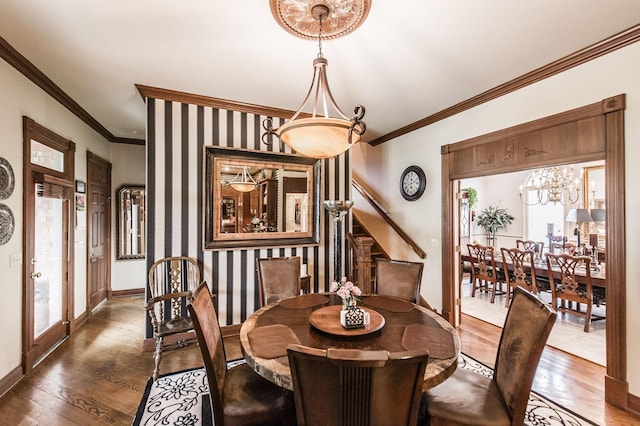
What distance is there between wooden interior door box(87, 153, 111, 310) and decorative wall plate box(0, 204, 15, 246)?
1.84 meters

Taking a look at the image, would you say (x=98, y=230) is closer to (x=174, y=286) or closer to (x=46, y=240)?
(x=46, y=240)

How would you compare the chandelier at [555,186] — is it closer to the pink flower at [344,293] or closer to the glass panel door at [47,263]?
the pink flower at [344,293]

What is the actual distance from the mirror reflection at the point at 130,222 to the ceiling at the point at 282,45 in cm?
216

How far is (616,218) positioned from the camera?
2334 millimetres

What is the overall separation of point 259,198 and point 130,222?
9.85ft

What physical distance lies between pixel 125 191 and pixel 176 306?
3.01m

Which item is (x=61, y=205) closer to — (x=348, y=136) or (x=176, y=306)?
(x=176, y=306)

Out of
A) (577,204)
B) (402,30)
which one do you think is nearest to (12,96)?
(402,30)

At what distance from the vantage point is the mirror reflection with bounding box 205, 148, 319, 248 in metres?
3.49

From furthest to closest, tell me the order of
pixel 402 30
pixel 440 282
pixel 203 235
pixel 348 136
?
pixel 440 282, pixel 203 235, pixel 402 30, pixel 348 136

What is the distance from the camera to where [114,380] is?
2.60 meters

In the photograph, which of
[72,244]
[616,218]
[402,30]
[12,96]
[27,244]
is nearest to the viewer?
[402,30]

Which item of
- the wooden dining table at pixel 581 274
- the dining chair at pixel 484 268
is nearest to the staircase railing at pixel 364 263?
the dining chair at pixel 484 268

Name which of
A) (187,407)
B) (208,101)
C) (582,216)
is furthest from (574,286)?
(208,101)
